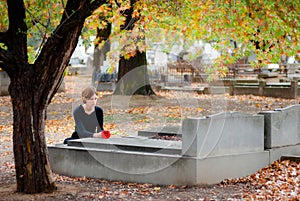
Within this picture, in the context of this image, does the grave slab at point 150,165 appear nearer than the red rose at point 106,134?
Yes

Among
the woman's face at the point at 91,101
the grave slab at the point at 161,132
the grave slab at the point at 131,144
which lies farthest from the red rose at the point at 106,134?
the grave slab at the point at 161,132

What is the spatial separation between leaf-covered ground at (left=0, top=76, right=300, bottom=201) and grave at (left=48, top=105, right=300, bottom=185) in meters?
0.16

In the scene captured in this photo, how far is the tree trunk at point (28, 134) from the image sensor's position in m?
8.58

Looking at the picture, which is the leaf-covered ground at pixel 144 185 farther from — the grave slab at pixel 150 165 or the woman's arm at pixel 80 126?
the woman's arm at pixel 80 126

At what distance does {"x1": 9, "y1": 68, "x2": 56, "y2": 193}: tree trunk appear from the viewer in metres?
8.58

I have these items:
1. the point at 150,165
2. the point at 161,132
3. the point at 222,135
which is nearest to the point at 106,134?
the point at 150,165

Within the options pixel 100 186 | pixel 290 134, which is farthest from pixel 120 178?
pixel 290 134

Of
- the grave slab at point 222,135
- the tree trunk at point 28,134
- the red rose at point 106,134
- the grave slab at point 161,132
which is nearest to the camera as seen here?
the tree trunk at point 28,134

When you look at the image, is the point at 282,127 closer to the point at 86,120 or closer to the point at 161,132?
the point at 161,132

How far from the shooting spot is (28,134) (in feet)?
28.3

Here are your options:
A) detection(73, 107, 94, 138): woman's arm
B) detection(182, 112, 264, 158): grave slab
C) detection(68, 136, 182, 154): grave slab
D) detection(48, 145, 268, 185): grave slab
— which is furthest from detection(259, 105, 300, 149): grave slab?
detection(73, 107, 94, 138): woman's arm

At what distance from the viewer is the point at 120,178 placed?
9852 millimetres

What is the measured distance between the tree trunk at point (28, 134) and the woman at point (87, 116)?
1.98 meters

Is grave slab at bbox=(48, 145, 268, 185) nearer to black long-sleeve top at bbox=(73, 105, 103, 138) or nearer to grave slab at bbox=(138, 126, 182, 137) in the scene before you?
black long-sleeve top at bbox=(73, 105, 103, 138)
